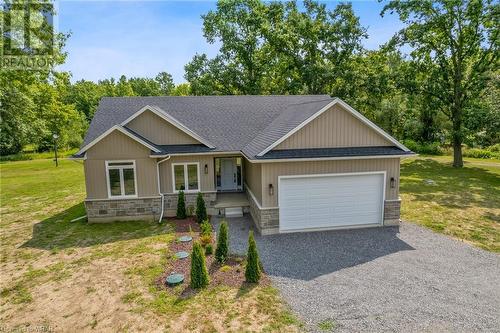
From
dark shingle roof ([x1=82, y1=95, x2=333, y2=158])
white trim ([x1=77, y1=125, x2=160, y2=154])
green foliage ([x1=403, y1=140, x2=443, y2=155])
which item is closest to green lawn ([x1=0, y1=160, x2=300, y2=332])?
white trim ([x1=77, y1=125, x2=160, y2=154])

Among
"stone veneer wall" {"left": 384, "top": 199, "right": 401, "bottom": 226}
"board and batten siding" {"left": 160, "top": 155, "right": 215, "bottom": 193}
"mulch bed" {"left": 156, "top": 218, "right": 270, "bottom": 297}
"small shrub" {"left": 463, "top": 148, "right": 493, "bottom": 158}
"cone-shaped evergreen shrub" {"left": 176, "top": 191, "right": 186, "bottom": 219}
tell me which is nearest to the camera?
"mulch bed" {"left": 156, "top": 218, "right": 270, "bottom": 297}

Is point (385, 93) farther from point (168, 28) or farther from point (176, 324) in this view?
point (176, 324)

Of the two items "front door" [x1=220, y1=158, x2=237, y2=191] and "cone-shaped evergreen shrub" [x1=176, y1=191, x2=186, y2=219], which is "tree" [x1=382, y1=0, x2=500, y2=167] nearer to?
"front door" [x1=220, y1=158, x2=237, y2=191]

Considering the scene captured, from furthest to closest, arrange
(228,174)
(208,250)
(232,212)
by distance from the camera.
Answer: (228,174)
(232,212)
(208,250)

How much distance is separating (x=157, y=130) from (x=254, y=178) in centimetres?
529

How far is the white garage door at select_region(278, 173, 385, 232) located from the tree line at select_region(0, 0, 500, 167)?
49.8ft

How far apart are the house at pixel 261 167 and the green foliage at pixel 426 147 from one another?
26.9 metres

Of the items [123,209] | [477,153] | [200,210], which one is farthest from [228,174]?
[477,153]

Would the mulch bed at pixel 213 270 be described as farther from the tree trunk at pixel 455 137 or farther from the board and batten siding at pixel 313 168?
the tree trunk at pixel 455 137

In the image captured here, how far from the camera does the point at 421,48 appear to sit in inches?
1110

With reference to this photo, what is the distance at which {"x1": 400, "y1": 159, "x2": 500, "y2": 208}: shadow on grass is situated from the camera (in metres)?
17.0

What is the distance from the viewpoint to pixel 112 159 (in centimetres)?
1377

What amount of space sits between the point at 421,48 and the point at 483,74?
5.44 metres

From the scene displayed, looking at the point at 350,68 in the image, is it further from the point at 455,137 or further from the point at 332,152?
the point at 332,152
